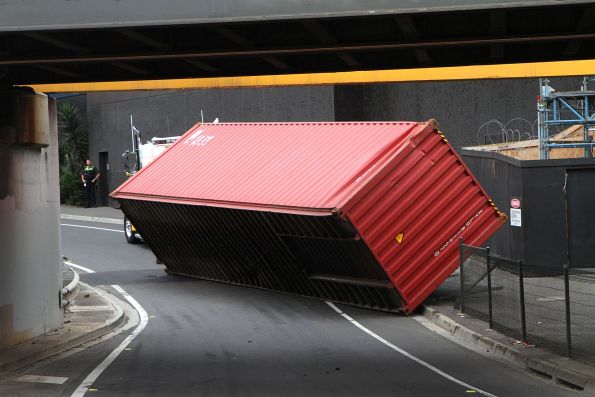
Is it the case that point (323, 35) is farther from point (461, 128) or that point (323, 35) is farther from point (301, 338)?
point (461, 128)

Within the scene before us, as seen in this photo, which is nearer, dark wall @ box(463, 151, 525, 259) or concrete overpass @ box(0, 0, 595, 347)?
concrete overpass @ box(0, 0, 595, 347)

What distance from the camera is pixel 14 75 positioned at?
15.2m

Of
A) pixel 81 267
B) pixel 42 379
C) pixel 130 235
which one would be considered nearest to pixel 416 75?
pixel 42 379

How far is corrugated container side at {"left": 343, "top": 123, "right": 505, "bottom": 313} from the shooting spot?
58.7 feet

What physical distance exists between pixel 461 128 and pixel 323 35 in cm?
2199

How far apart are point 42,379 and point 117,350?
8.42 feet

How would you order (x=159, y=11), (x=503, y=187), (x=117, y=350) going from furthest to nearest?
(x=503, y=187) < (x=117, y=350) < (x=159, y=11)

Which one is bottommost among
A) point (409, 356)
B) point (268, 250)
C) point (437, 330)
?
point (437, 330)

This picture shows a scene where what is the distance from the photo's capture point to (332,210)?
687 inches

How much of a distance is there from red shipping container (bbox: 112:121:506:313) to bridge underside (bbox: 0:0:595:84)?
400 centimetres

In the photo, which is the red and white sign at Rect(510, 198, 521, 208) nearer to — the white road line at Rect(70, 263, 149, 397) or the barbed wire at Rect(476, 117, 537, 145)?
the barbed wire at Rect(476, 117, 537, 145)

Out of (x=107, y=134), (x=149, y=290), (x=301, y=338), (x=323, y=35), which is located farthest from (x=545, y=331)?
(x=107, y=134)

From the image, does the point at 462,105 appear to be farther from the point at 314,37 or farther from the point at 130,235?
the point at 314,37

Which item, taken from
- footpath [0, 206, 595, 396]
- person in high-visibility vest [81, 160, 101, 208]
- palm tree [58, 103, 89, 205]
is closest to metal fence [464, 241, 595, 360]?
footpath [0, 206, 595, 396]
